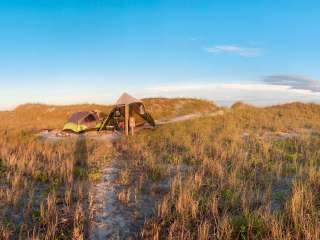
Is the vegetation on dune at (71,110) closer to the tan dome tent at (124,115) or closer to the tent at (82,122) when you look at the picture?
the tent at (82,122)

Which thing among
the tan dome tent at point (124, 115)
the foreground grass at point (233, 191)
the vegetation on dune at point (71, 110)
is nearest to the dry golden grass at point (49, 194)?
the foreground grass at point (233, 191)

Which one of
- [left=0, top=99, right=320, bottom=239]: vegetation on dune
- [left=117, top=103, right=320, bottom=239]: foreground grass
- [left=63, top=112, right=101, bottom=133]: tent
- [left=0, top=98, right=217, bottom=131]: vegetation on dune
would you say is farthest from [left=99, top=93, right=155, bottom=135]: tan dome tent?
[left=0, top=98, right=217, bottom=131]: vegetation on dune

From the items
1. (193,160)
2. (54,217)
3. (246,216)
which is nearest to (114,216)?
(54,217)

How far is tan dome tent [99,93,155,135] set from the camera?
66.0 ft

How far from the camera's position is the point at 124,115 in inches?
843

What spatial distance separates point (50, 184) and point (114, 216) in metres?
2.85

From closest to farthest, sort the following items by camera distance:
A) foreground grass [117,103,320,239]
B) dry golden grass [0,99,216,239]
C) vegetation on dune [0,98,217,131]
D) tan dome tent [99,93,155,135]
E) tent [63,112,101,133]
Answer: foreground grass [117,103,320,239], dry golden grass [0,99,216,239], tan dome tent [99,93,155,135], tent [63,112,101,133], vegetation on dune [0,98,217,131]

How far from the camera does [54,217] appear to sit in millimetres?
5938

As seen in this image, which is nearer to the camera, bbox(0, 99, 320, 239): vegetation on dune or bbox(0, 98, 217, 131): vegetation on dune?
bbox(0, 99, 320, 239): vegetation on dune

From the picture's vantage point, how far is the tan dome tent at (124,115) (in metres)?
20.1

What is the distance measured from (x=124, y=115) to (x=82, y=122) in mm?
2901

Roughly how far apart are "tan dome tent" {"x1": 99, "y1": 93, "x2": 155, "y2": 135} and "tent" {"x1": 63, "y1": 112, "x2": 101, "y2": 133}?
987mm

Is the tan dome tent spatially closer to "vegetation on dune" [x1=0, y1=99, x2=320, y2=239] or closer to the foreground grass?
the foreground grass

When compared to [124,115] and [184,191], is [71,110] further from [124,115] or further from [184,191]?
[184,191]
